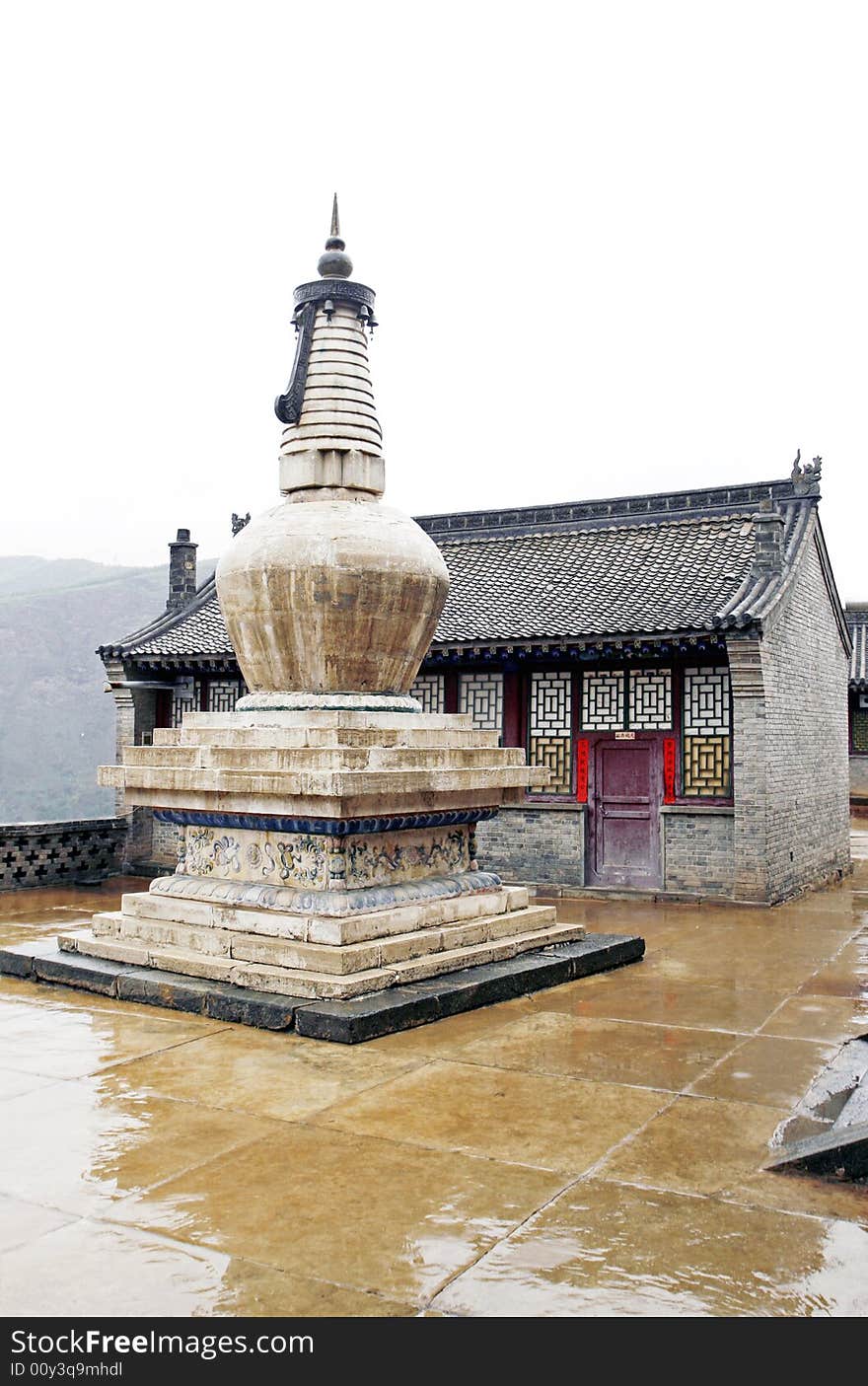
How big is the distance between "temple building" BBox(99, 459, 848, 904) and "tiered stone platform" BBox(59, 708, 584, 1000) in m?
4.50

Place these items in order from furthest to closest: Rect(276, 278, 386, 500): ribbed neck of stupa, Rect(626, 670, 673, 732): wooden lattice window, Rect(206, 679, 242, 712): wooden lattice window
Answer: Rect(206, 679, 242, 712): wooden lattice window < Rect(626, 670, 673, 732): wooden lattice window < Rect(276, 278, 386, 500): ribbed neck of stupa

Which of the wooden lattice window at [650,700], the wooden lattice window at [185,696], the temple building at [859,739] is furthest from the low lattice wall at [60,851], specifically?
the temple building at [859,739]

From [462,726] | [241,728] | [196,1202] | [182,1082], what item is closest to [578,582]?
[462,726]

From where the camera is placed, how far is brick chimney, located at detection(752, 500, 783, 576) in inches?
651

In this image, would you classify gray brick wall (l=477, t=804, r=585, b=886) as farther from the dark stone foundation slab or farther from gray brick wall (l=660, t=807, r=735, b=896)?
the dark stone foundation slab

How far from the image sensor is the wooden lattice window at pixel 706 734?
16016 mm

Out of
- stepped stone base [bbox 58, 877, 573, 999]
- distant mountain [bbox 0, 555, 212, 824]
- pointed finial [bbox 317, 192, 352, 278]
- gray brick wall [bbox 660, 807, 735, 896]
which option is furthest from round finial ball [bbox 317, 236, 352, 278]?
distant mountain [bbox 0, 555, 212, 824]

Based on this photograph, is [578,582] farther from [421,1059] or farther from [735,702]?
[421,1059]

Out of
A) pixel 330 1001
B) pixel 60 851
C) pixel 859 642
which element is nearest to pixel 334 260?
pixel 330 1001

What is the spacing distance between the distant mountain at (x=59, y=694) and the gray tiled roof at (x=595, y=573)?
2740 inches

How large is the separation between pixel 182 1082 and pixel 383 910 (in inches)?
105

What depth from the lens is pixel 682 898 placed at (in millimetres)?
16047

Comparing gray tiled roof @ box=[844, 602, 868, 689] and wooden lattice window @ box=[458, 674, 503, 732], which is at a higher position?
gray tiled roof @ box=[844, 602, 868, 689]

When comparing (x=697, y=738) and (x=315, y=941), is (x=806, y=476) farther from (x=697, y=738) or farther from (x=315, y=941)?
(x=315, y=941)
